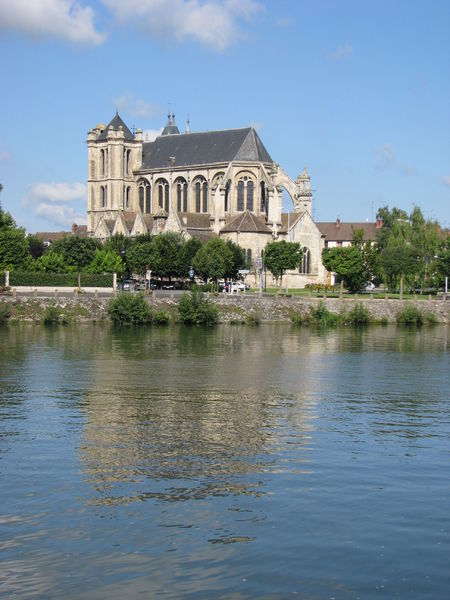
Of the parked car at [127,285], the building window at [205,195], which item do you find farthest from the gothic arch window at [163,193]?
the parked car at [127,285]

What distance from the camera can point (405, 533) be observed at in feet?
47.6

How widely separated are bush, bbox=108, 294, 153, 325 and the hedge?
9.31 metres

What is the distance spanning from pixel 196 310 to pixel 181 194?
137 feet

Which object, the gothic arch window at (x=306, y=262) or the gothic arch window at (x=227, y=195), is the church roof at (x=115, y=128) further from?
the gothic arch window at (x=306, y=262)

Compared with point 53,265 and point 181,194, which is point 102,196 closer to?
point 181,194

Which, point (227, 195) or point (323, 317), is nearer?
point (323, 317)

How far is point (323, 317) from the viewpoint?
65188 mm

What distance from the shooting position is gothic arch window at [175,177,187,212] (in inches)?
3957

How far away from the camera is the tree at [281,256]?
262 feet

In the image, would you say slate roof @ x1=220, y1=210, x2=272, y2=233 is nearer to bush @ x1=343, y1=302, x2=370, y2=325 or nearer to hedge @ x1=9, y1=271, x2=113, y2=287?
hedge @ x1=9, y1=271, x2=113, y2=287

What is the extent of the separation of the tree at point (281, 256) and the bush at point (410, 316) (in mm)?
15422

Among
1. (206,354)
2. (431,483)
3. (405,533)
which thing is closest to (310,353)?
(206,354)

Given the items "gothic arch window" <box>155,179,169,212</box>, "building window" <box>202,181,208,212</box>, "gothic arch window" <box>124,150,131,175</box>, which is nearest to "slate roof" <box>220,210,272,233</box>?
"building window" <box>202,181,208,212</box>

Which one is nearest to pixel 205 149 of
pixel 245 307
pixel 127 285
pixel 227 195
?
pixel 227 195
